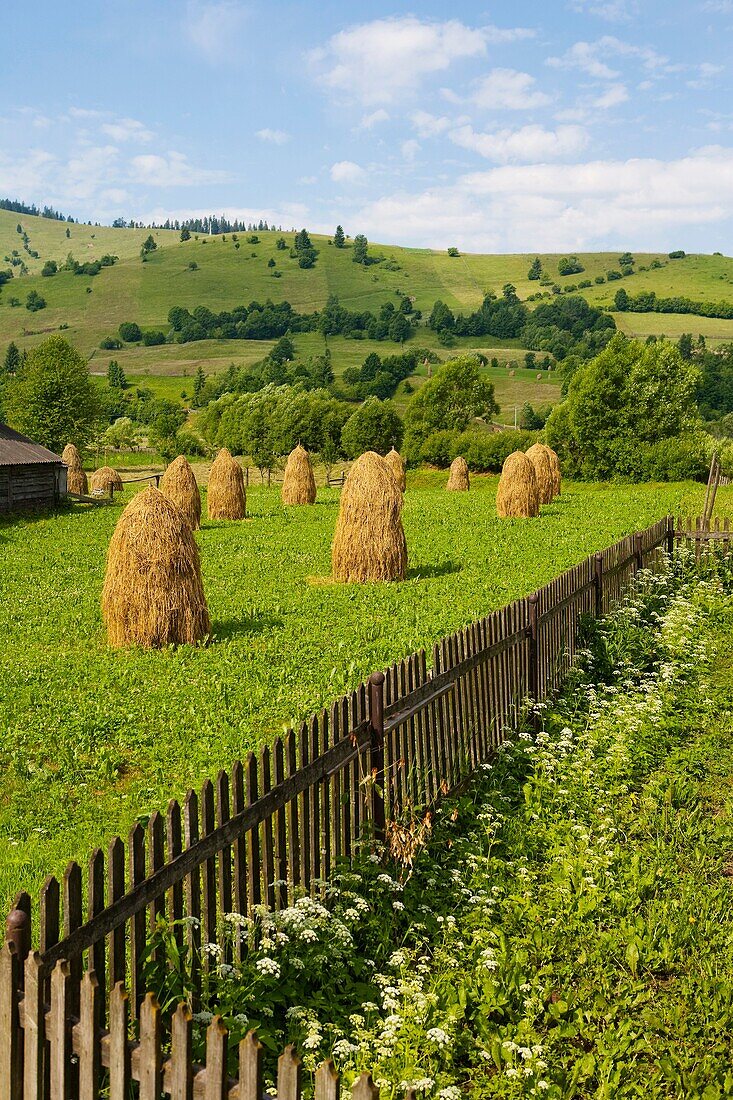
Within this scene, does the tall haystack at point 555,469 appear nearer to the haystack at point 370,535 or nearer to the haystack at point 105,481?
the haystack at point 370,535

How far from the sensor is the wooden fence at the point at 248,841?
280 cm

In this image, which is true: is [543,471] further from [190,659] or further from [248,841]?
[248,841]

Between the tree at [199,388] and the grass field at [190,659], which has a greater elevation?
the tree at [199,388]

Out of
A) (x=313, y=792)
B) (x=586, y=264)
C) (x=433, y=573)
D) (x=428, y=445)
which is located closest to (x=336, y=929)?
(x=313, y=792)

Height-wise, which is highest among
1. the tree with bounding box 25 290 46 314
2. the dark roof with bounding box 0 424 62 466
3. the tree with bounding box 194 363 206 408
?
the tree with bounding box 25 290 46 314

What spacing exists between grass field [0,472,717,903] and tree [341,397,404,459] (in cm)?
3986

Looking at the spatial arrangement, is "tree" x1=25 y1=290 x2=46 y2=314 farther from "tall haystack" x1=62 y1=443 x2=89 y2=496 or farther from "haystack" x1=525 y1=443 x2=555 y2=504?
"haystack" x1=525 y1=443 x2=555 y2=504

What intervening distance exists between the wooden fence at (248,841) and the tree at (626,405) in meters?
44.8


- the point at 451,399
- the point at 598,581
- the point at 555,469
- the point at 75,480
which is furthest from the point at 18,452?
the point at 451,399

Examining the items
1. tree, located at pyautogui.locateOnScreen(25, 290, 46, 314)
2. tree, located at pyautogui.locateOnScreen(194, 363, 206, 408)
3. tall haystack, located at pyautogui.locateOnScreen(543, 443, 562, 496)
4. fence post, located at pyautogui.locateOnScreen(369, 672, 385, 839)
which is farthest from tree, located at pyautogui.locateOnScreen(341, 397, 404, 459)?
tree, located at pyautogui.locateOnScreen(25, 290, 46, 314)

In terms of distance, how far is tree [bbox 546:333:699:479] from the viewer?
50969mm

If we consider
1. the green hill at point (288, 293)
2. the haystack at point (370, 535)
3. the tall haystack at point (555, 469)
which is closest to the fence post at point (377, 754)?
the haystack at point (370, 535)

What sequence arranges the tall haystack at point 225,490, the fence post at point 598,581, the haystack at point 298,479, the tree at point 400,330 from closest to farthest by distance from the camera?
the fence post at point 598,581
the tall haystack at point 225,490
the haystack at point 298,479
the tree at point 400,330

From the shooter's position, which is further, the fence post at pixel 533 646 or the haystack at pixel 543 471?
the haystack at pixel 543 471
